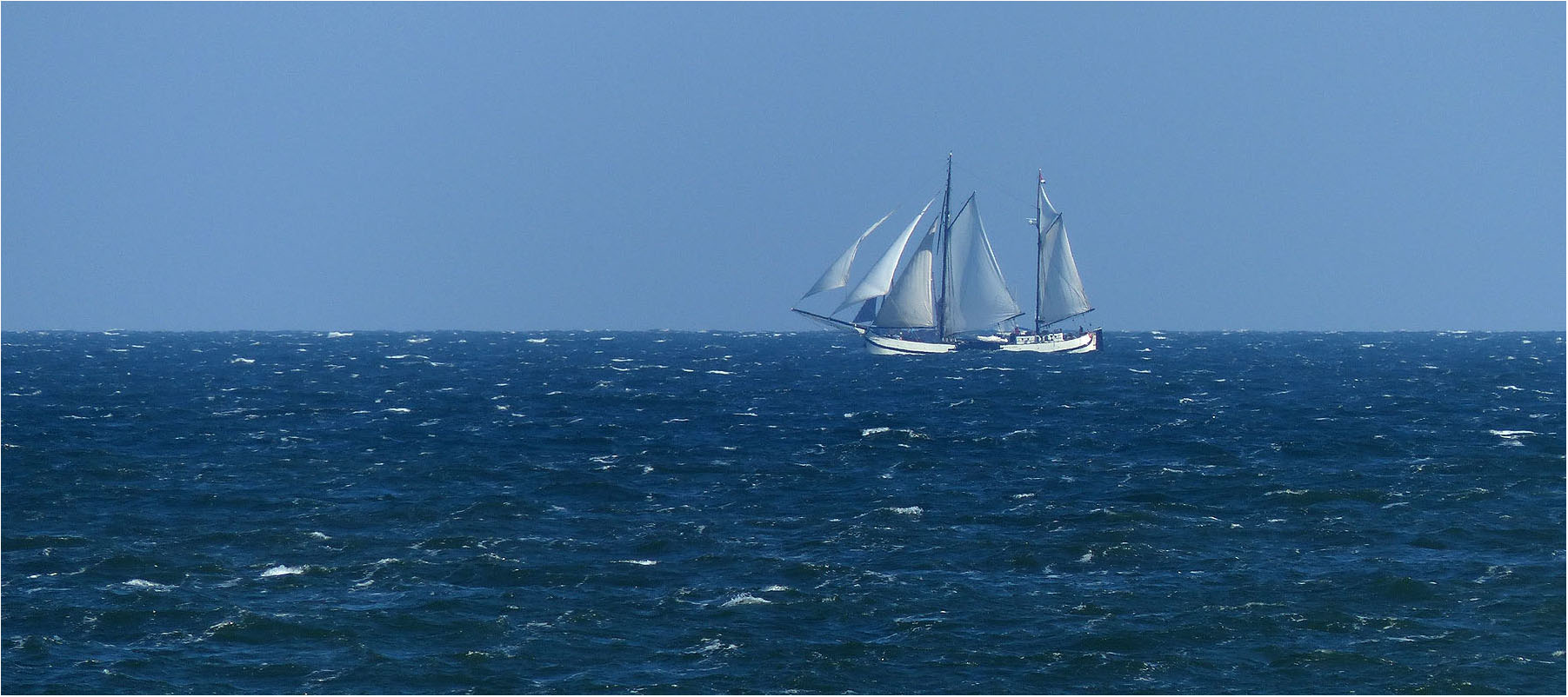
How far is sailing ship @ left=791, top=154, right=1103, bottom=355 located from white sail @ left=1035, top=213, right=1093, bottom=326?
0.27ft

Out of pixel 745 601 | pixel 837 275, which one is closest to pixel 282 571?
pixel 745 601

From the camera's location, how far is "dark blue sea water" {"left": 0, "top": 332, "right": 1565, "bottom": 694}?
27.8 metres

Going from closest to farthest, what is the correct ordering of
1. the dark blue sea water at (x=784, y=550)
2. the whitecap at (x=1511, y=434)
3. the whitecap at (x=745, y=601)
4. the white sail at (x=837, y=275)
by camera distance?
the dark blue sea water at (x=784, y=550)
the whitecap at (x=745, y=601)
the whitecap at (x=1511, y=434)
the white sail at (x=837, y=275)

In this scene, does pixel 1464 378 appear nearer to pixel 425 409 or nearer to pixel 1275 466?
pixel 1275 466

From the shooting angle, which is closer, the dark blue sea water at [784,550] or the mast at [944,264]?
the dark blue sea water at [784,550]

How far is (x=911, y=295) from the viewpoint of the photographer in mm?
134500

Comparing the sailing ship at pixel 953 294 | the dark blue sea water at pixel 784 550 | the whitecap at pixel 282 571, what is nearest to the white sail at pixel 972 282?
the sailing ship at pixel 953 294

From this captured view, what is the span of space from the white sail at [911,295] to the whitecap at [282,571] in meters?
101

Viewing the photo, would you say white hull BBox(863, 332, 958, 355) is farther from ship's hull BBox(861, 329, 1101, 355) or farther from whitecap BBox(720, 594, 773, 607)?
whitecap BBox(720, 594, 773, 607)

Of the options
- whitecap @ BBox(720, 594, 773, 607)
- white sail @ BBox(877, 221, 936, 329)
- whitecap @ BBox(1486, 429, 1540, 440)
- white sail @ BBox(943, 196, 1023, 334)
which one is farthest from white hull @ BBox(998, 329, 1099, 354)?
whitecap @ BBox(720, 594, 773, 607)

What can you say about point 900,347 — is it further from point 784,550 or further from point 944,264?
point 784,550

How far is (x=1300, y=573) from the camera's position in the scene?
3397 centimetres

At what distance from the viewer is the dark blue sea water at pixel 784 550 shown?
91.1 ft

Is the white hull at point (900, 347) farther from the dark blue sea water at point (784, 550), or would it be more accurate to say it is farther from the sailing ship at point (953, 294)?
the dark blue sea water at point (784, 550)
